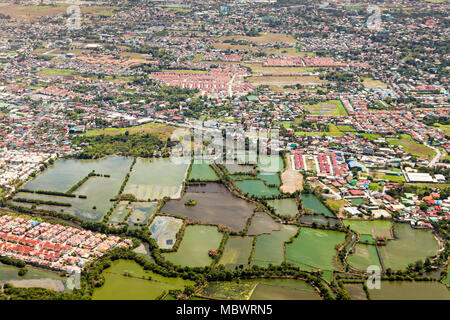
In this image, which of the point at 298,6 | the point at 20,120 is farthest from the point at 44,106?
the point at 298,6

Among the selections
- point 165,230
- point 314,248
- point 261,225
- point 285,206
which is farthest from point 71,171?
point 314,248

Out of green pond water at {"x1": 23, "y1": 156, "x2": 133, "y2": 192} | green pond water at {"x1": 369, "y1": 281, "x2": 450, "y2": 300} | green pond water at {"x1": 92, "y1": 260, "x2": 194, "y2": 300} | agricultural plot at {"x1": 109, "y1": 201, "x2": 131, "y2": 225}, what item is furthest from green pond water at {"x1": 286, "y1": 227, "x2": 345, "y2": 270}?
green pond water at {"x1": 23, "y1": 156, "x2": 133, "y2": 192}

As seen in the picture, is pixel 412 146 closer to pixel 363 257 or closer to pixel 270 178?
pixel 270 178

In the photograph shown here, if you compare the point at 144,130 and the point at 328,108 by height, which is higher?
the point at 328,108

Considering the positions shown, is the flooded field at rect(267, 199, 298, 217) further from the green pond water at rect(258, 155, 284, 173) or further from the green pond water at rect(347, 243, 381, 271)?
the green pond water at rect(347, 243, 381, 271)

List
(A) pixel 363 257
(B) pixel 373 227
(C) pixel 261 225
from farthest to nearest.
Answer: (C) pixel 261 225, (B) pixel 373 227, (A) pixel 363 257

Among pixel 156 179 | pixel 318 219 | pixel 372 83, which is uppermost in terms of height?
pixel 372 83

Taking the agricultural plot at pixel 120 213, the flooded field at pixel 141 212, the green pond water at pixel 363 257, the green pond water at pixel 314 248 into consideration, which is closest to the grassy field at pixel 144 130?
the flooded field at pixel 141 212
